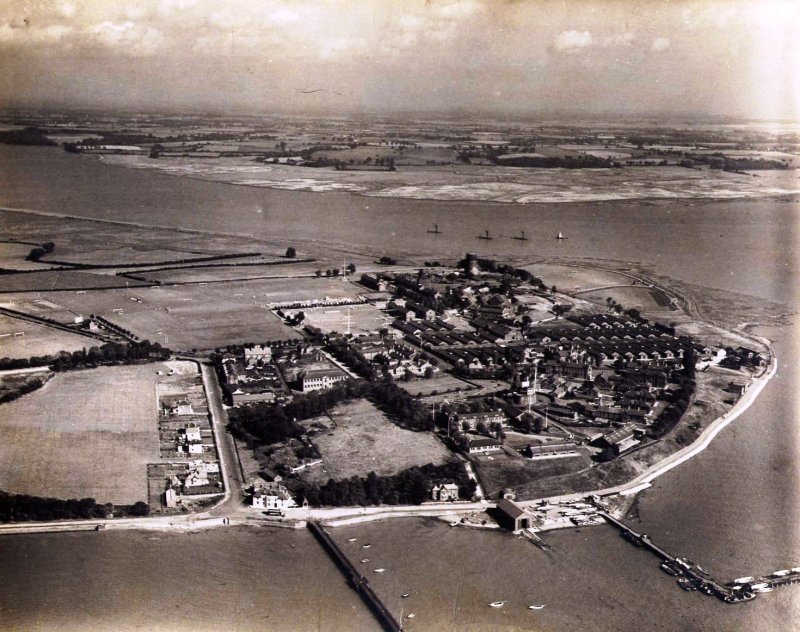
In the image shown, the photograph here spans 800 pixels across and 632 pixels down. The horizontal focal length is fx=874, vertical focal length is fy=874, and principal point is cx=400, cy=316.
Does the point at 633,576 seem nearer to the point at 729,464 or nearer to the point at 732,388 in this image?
the point at 729,464

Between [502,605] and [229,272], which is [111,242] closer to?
[229,272]

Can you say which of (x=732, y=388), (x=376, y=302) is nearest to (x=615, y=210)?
(x=376, y=302)

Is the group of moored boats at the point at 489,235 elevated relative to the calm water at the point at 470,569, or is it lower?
elevated

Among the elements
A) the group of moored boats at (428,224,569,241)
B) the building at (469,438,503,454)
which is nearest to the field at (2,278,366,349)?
the building at (469,438,503,454)

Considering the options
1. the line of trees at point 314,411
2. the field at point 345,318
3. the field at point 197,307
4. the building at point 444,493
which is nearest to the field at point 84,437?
the line of trees at point 314,411

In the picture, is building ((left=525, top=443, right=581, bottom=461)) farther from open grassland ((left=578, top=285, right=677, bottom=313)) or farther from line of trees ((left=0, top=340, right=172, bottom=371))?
open grassland ((left=578, top=285, right=677, bottom=313))

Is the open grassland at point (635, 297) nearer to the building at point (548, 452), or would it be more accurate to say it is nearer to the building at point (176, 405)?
the building at point (548, 452)

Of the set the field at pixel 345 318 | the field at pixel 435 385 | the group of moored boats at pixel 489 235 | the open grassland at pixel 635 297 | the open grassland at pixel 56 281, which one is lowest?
the field at pixel 435 385
